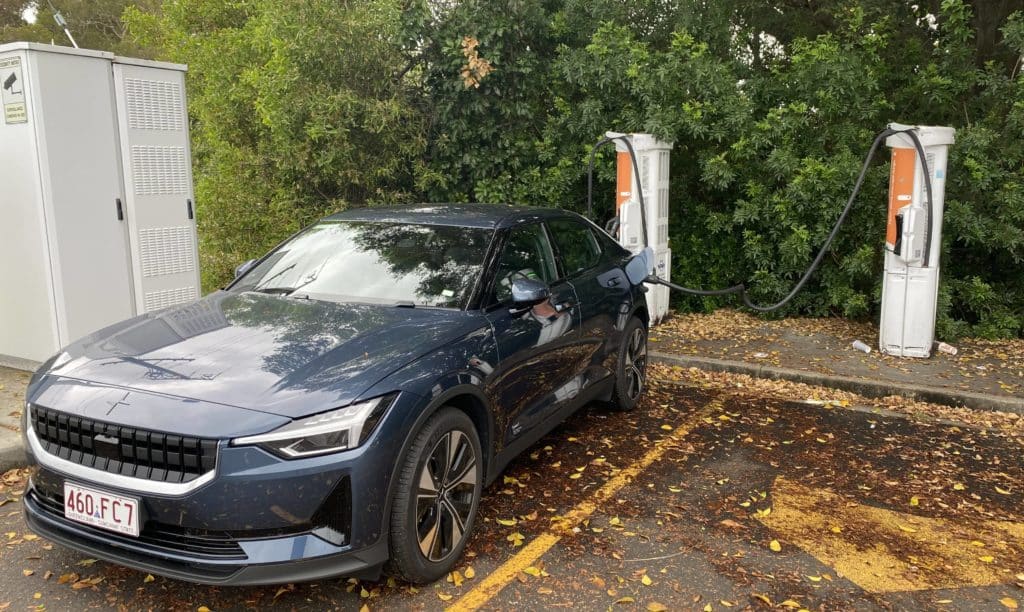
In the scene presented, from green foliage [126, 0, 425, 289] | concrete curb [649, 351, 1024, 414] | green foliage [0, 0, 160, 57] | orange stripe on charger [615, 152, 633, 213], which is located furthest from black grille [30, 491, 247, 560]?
green foliage [0, 0, 160, 57]

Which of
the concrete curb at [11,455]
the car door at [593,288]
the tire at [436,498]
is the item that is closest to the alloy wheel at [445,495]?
the tire at [436,498]

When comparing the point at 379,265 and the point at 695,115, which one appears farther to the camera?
the point at 695,115

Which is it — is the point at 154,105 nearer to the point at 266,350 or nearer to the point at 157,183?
the point at 157,183

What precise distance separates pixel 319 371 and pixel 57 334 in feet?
13.0

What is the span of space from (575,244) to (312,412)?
277cm

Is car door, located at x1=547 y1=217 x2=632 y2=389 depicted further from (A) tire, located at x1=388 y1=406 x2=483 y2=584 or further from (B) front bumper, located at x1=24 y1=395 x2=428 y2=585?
(B) front bumper, located at x1=24 y1=395 x2=428 y2=585

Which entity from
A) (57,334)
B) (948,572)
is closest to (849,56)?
(948,572)

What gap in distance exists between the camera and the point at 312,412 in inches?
117

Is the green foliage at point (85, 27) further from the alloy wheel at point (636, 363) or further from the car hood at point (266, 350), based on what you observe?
the car hood at point (266, 350)

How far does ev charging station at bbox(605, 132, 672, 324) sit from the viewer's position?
27.0 ft

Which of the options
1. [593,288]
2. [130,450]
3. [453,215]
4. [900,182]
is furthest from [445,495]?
[900,182]

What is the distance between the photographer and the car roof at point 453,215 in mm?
4598

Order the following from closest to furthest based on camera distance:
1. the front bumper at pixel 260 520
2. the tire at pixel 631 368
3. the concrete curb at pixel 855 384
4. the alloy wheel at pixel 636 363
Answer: the front bumper at pixel 260 520 → the tire at pixel 631 368 → the alloy wheel at pixel 636 363 → the concrete curb at pixel 855 384

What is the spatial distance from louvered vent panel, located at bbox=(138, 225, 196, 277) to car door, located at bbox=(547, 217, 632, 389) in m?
3.53
